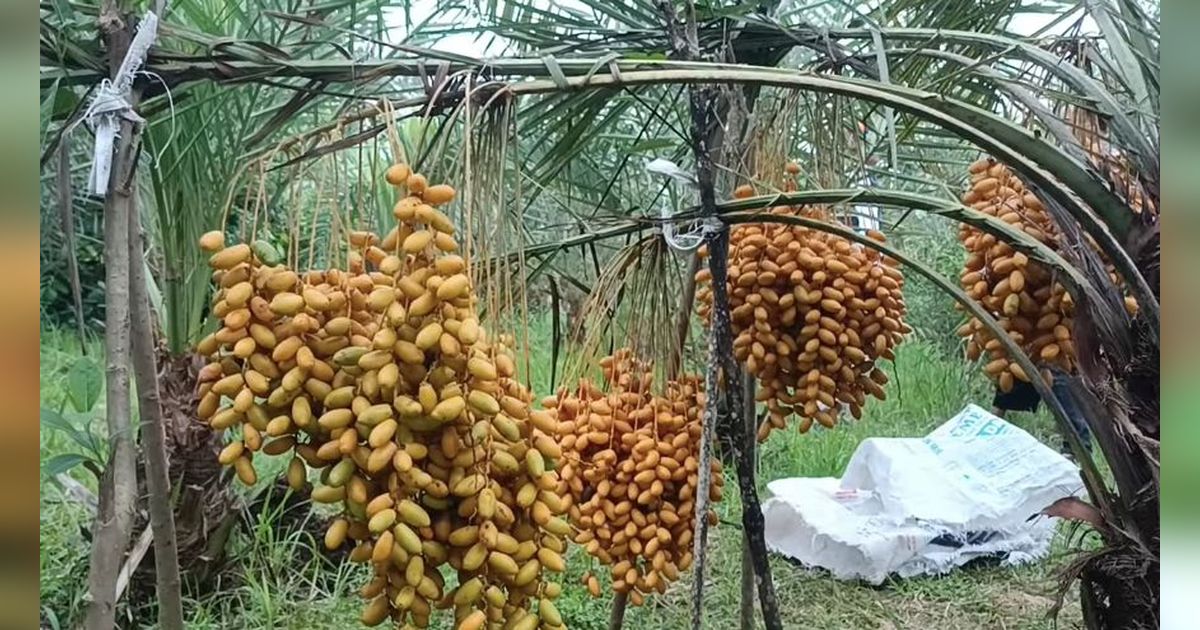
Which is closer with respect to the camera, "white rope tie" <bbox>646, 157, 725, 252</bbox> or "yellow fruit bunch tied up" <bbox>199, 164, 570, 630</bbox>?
"yellow fruit bunch tied up" <bbox>199, 164, 570, 630</bbox>

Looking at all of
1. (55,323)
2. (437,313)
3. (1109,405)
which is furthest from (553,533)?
(55,323)

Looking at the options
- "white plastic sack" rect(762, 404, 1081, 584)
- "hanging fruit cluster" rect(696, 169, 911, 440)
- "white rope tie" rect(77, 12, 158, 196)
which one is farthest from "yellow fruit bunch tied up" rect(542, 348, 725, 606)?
"white plastic sack" rect(762, 404, 1081, 584)

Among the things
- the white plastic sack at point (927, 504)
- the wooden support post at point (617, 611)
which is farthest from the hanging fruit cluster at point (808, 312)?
the white plastic sack at point (927, 504)

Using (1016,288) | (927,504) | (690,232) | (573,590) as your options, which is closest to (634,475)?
(690,232)

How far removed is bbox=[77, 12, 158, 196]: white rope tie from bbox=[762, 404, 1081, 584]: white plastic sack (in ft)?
6.12

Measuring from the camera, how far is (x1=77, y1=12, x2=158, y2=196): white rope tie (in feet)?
2.36

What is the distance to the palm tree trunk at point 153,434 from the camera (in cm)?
82

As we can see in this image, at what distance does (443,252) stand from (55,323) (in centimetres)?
227

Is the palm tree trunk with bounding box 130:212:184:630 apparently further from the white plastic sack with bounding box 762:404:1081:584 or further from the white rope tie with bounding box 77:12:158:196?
the white plastic sack with bounding box 762:404:1081:584

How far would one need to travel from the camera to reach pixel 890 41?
1.33 m

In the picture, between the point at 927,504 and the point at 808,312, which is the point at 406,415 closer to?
the point at 808,312

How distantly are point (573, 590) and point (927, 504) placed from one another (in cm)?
87

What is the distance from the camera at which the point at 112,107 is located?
2.40 feet

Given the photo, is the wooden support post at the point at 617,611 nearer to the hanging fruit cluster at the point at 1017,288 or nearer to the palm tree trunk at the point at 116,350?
the hanging fruit cluster at the point at 1017,288
